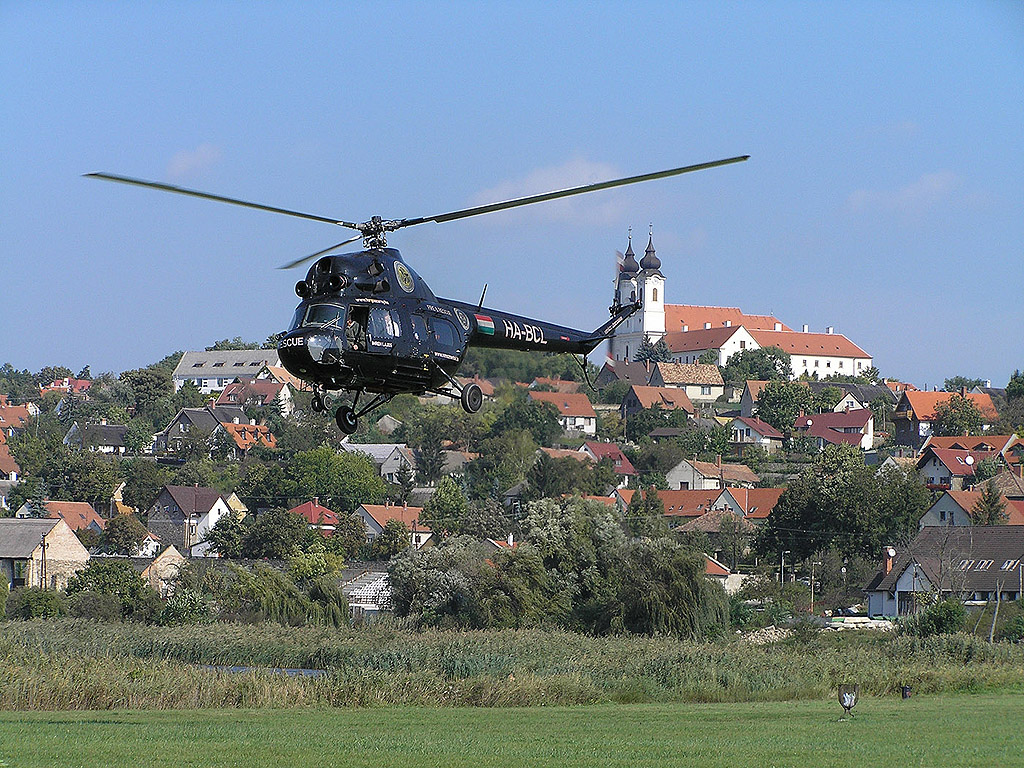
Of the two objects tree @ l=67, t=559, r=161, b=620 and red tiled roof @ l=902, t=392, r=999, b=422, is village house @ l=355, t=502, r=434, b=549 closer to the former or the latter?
tree @ l=67, t=559, r=161, b=620

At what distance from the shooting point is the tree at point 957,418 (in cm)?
14325

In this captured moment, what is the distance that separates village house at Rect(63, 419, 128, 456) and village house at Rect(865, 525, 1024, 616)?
84.9 metres

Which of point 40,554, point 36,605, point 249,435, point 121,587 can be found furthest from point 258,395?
point 36,605

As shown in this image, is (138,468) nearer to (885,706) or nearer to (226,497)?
(226,497)

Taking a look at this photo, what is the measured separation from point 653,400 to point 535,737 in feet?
425

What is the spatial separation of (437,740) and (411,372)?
8624mm

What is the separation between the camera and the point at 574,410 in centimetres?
13788

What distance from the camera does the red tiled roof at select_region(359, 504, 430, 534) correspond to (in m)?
101

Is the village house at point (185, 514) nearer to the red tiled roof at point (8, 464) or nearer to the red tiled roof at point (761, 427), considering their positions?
the red tiled roof at point (8, 464)

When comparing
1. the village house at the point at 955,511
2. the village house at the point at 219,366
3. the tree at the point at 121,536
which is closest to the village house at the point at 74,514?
the tree at the point at 121,536

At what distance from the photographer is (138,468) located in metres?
121

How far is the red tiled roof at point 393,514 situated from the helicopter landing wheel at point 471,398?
240ft

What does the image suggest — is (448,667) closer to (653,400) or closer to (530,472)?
(530,472)

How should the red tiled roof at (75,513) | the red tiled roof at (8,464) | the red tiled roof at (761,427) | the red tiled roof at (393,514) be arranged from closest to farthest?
the red tiled roof at (75,513), the red tiled roof at (393,514), the red tiled roof at (8,464), the red tiled roof at (761,427)
